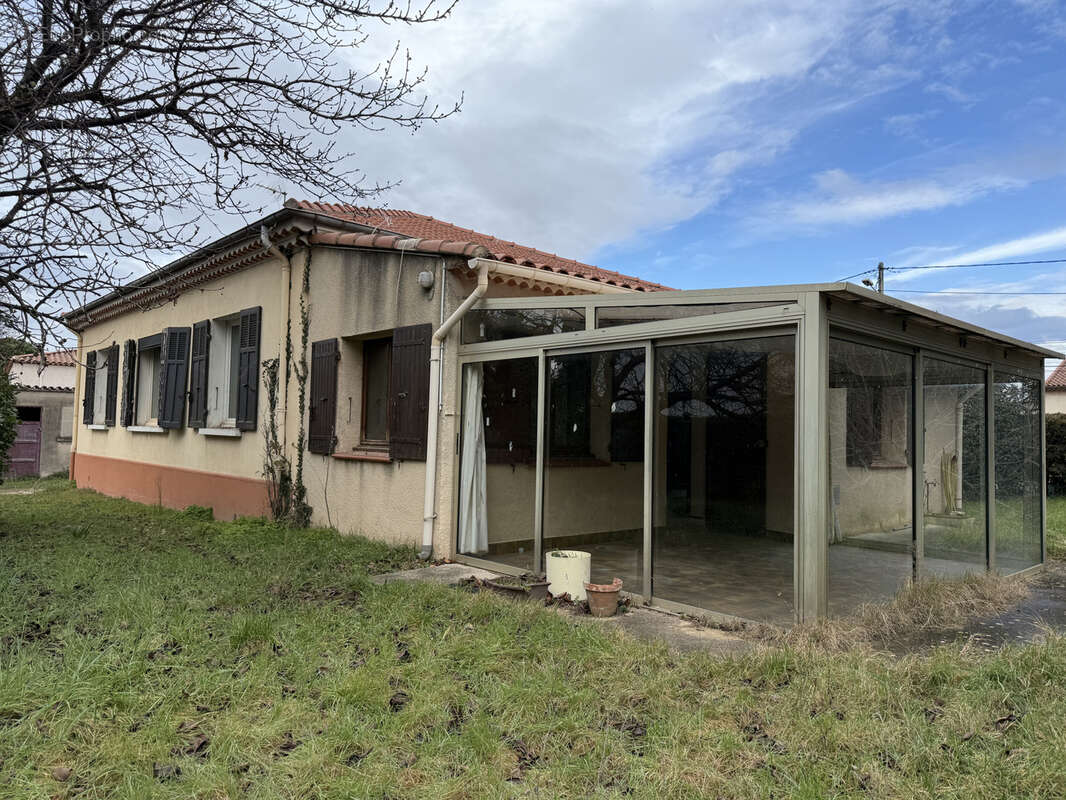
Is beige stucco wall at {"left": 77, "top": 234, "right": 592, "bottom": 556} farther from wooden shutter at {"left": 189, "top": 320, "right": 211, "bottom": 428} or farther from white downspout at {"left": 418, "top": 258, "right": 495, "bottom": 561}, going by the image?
wooden shutter at {"left": 189, "top": 320, "right": 211, "bottom": 428}

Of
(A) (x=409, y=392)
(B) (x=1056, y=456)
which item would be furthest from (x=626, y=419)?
(B) (x=1056, y=456)

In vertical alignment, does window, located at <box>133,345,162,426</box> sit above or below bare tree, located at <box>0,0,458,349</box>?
below

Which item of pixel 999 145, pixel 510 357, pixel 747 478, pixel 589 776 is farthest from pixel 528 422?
pixel 999 145

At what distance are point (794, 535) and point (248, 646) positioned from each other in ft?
11.5

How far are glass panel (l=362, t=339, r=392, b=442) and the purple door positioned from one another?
54.3ft

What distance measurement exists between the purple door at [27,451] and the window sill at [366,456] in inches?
655

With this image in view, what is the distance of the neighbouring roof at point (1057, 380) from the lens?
22.7m

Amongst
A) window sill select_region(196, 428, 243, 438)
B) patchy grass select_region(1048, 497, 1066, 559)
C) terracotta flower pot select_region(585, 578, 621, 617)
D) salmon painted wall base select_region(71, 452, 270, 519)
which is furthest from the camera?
window sill select_region(196, 428, 243, 438)

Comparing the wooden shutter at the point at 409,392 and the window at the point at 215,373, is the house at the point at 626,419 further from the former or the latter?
the window at the point at 215,373

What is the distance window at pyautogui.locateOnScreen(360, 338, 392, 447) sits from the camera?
8508 mm

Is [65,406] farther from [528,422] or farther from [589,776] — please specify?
[589,776]

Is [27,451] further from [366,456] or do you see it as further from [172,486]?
[366,456]

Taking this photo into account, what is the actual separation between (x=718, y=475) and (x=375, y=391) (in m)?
4.48

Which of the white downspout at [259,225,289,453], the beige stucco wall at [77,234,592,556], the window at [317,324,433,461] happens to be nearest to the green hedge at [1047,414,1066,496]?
the beige stucco wall at [77,234,592,556]
